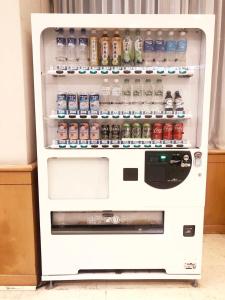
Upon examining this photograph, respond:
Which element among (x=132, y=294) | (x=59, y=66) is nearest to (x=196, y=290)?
(x=132, y=294)

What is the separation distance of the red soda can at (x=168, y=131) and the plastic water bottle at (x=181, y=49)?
1.54 feet

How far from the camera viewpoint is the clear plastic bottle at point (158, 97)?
2.06m

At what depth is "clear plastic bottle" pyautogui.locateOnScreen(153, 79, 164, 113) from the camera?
2.06 meters

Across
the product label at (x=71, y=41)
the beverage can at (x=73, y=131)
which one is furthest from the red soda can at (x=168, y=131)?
the product label at (x=71, y=41)

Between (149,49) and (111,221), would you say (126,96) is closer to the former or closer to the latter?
(149,49)

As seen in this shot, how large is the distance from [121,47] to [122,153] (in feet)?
2.59

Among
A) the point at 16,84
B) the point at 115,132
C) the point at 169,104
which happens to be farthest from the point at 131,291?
the point at 16,84

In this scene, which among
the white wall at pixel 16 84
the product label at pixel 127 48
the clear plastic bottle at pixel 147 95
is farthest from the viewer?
the clear plastic bottle at pixel 147 95

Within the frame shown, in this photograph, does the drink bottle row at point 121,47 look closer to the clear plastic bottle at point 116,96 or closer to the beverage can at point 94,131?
the clear plastic bottle at point 116,96

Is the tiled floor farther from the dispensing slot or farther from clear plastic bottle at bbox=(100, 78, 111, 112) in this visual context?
clear plastic bottle at bbox=(100, 78, 111, 112)

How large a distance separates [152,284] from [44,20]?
2.13 meters

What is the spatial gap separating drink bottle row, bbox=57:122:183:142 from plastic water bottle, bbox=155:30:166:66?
0.48m

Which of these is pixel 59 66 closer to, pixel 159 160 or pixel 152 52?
pixel 152 52

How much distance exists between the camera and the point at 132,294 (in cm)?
202
